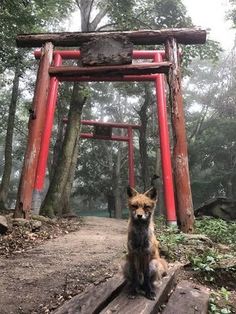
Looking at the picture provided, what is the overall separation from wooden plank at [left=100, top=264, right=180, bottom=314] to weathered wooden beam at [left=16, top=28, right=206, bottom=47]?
23.9 ft

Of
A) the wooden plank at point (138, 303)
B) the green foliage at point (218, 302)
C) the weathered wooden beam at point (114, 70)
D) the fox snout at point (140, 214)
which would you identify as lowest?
the green foliage at point (218, 302)

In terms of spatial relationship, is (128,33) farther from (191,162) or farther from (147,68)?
(191,162)

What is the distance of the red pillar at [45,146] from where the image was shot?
32.4 feet

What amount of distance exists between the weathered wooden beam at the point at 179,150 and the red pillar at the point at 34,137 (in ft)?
10.7

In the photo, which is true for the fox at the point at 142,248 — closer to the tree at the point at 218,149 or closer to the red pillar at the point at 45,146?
the red pillar at the point at 45,146

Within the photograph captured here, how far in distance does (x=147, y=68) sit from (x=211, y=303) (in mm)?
6671

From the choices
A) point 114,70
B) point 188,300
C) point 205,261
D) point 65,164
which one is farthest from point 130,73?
point 188,300

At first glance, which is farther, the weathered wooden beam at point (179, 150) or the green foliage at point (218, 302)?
the weathered wooden beam at point (179, 150)

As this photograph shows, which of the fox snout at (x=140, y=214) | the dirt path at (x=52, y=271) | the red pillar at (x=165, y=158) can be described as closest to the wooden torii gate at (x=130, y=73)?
the red pillar at (x=165, y=158)

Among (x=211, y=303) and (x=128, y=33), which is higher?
(x=128, y=33)

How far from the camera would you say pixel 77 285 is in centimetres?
509

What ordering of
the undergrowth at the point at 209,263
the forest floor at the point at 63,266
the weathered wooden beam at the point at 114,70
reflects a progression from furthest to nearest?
the weathered wooden beam at the point at 114,70, the undergrowth at the point at 209,263, the forest floor at the point at 63,266

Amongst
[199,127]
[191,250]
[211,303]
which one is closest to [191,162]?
[199,127]

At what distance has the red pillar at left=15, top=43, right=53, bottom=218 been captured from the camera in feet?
31.0
